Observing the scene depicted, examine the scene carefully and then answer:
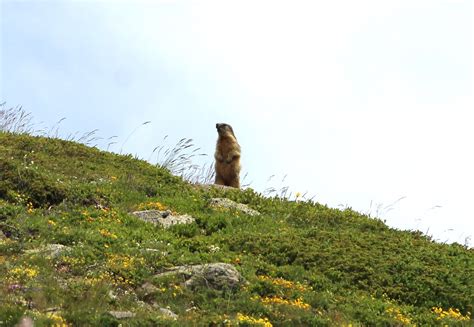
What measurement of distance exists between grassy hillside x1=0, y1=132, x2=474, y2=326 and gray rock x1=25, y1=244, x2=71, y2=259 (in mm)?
85

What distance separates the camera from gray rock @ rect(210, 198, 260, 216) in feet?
61.0

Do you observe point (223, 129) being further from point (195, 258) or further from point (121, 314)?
point (121, 314)

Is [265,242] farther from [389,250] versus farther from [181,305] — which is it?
[181,305]

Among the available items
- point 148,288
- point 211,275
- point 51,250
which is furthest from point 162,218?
point 148,288

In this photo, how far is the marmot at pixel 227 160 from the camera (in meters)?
23.6

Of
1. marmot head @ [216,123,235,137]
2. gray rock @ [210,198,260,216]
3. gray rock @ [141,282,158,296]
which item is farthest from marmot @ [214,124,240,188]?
gray rock @ [141,282,158,296]

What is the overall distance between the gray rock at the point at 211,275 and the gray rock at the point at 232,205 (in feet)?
19.3

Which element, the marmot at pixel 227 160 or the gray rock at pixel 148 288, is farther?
the marmot at pixel 227 160

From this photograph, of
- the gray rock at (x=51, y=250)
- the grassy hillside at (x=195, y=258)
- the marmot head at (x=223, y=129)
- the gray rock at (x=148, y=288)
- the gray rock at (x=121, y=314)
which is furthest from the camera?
the marmot head at (x=223, y=129)

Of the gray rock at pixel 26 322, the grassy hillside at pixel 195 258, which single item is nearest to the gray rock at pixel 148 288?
the grassy hillside at pixel 195 258

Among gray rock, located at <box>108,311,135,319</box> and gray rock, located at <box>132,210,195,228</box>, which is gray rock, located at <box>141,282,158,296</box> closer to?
gray rock, located at <box>108,311,135,319</box>

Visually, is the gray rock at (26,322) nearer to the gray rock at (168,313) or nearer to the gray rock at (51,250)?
the gray rock at (168,313)

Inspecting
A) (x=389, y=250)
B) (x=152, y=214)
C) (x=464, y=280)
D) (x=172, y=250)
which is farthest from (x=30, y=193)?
(x=464, y=280)

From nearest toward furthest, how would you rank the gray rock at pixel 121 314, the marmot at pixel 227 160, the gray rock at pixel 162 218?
the gray rock at pixel 121 314
the gray rock at pixel 162 218
the marmot at pixel 227 160
